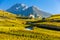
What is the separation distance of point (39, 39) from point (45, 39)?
1.90 metres

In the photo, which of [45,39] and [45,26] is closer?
[45,39]

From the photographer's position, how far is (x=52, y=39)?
191 ft

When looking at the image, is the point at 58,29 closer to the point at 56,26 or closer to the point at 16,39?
the point at 56,26

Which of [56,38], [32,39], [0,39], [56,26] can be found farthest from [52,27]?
[0,39]

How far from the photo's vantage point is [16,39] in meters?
54.6

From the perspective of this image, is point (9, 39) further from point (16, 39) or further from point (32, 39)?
point (32, 39)

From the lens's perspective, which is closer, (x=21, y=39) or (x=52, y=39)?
(x=21, y=39)

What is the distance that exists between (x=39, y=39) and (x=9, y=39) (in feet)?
31.3

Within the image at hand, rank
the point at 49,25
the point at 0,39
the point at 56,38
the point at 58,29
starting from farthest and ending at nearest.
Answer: the point at 49,25 < the point at 58,29 < the point at 56,38 < the point at 0,39

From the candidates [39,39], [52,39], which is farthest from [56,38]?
[39,39]

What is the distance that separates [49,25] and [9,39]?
3786 centimetres

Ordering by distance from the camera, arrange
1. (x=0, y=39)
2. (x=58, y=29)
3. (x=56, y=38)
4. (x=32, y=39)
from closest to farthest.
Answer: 1. (x=0, y=39)
2. (x=32, y=39)
3. (x=56, y=38)
4. (x=58, y=29)

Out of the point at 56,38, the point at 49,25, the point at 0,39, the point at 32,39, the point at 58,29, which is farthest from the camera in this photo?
the point at 49,25

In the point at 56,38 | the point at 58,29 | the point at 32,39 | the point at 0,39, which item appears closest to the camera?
the point at 0,39
